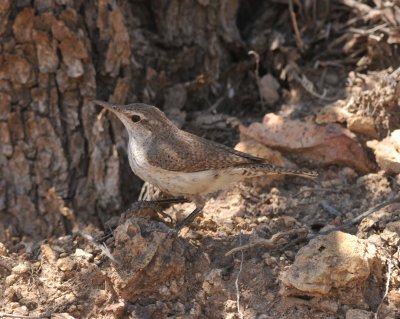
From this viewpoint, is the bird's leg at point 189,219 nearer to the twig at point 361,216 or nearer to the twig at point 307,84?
the twig at point 361,216

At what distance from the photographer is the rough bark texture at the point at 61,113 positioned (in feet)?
19.0

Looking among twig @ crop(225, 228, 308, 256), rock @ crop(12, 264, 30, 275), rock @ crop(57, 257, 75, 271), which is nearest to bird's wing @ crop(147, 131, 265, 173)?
twig @ crop(225, 228, 308, 256)

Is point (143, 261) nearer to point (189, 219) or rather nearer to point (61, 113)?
point (189, 219)

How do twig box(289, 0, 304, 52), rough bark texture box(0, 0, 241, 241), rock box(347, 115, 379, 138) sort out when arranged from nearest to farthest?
rough bark texture box(0, 0, 241, 241) → rock box(347, 115, 379, 138) → twig box(289, 0, 304, 52)

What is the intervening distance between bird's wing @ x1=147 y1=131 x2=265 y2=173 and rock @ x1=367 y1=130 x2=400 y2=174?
3.81 ft

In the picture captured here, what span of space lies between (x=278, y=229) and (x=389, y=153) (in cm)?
138

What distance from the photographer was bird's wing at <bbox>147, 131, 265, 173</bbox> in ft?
16.6

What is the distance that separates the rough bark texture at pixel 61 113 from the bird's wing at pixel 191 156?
1103mm

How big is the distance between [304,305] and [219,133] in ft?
9.17

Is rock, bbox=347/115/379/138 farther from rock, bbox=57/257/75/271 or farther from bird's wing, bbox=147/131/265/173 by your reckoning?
rock, bbox=57/257/75/271

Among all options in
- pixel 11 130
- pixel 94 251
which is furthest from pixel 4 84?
pixel 94 251

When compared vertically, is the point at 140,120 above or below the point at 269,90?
above

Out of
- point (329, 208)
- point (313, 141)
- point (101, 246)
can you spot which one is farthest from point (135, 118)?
point (329, 208)

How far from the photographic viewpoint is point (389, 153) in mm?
5578
